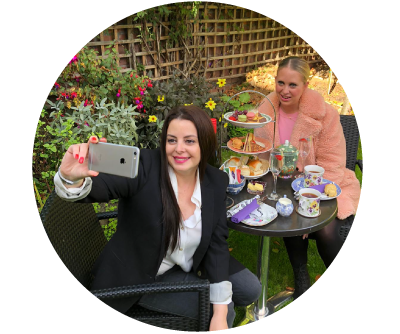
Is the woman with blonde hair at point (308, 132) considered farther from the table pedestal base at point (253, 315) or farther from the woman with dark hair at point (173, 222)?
the woman with dark hair at point (173, 222)

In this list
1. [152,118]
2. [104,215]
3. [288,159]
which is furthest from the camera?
[152,118]

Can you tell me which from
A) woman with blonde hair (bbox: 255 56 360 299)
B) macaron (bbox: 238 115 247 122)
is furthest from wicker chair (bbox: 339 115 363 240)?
macaron (bbox: 238 115 247 122)

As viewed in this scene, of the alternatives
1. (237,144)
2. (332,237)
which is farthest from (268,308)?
(237,144)

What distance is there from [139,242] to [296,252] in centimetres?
134

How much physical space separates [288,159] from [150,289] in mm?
1317

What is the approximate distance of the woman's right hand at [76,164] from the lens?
147 cm

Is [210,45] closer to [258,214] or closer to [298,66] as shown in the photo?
[298,66]

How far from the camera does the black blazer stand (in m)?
1.68

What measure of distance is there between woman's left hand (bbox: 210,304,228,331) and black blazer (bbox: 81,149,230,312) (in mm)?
134

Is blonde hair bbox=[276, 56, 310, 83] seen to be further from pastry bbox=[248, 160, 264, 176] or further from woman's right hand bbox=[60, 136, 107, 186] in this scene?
woman's right hand bbox=[60, 136, 107, 186]

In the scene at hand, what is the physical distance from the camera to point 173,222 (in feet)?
5.68

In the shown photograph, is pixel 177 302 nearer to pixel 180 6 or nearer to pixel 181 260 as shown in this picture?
pixel 181 260

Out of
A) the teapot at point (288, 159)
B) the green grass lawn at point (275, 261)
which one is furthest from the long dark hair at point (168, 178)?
the green grass lawn at point (275, 261)

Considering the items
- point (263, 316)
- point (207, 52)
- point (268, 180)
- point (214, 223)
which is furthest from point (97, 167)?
point (207, 52)
